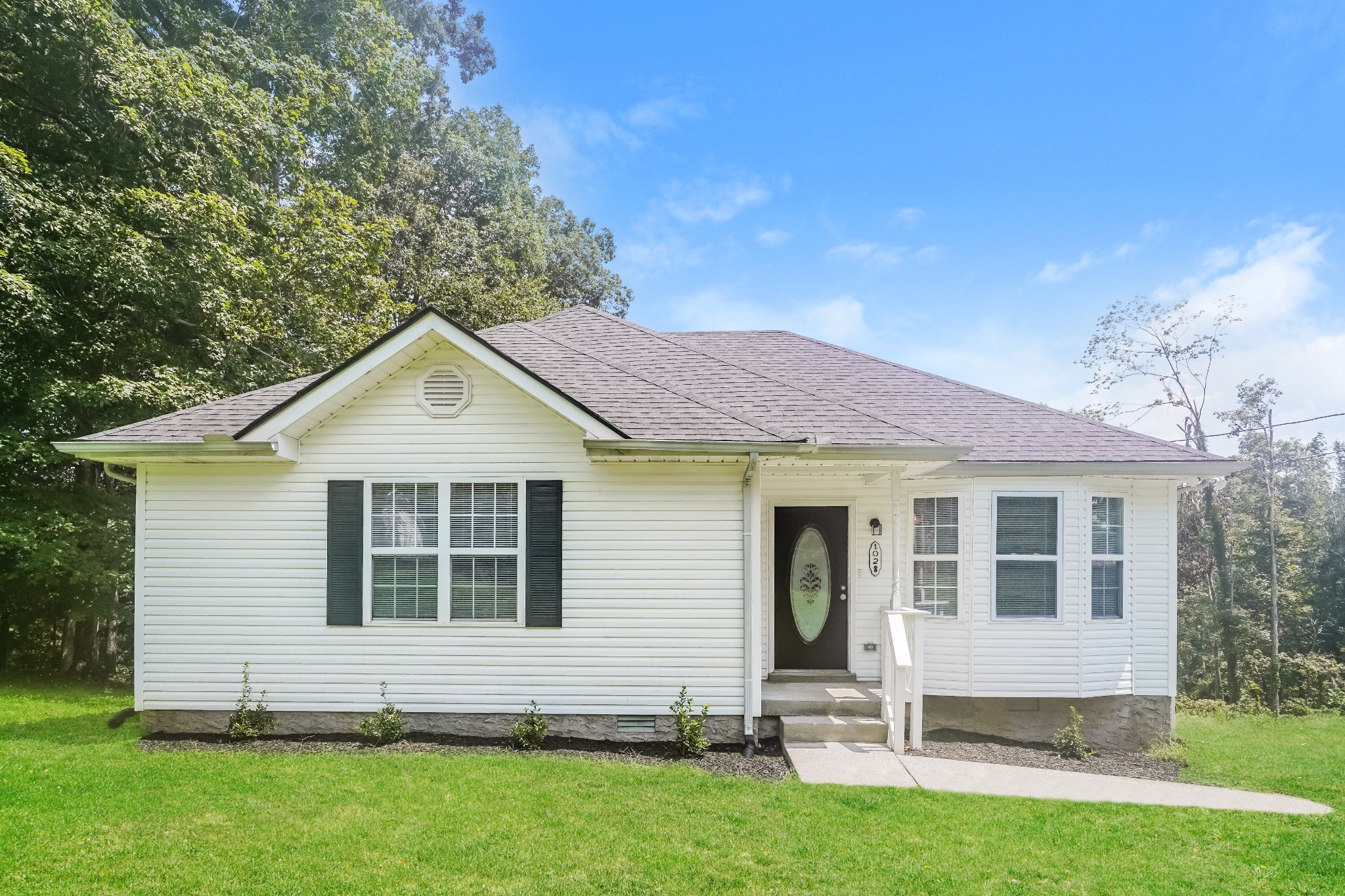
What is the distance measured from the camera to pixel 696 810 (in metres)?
4.55

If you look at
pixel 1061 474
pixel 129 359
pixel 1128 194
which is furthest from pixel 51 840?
pixel 1128 194

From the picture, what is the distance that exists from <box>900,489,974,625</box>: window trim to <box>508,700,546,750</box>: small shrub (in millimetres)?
4179

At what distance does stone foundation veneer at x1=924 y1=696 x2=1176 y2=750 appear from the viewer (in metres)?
7.26

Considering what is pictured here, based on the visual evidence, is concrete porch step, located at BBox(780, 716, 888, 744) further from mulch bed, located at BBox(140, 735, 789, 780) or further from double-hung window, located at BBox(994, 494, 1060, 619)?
double-hung window, located at BBox(994, 494, 1060, 619)

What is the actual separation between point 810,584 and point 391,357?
17.2 feet

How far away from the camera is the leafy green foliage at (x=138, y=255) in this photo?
34.4 ft

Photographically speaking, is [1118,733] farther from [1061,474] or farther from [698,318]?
[698,318]

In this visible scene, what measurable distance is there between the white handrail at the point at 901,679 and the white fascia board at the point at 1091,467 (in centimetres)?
179

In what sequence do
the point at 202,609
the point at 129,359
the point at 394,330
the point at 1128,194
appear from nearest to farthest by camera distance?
the point at 394,330, the point at 202,609, the point at 129,359, the point at 1128,194

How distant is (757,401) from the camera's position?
740 centimetres

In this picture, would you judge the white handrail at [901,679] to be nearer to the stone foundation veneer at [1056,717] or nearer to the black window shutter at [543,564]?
the stone foundation veneer at [1056,717]

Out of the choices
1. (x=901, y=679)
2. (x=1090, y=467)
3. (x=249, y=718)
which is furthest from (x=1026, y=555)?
(x=249, y=718)

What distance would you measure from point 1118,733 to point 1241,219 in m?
17.3

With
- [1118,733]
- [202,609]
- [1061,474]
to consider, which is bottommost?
[1118,733]
